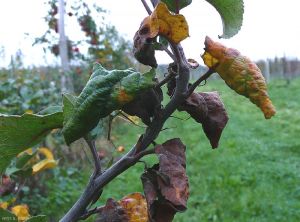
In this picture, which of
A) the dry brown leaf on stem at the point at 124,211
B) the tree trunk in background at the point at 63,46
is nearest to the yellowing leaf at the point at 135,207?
the dry brown leaf on stem at the point at 124,211

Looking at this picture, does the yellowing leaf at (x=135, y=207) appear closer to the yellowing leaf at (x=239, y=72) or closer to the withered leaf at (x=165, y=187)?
the withered leaf at (x=165, y=187)

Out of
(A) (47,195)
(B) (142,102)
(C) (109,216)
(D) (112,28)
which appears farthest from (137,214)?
(D) (112,28)

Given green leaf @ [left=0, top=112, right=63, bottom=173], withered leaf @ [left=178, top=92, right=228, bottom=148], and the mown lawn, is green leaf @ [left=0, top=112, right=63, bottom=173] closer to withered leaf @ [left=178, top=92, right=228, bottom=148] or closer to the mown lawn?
withered leaf @ [left=178, top=92, right=228, bottom=148]

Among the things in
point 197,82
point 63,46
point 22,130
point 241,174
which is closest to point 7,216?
point 22,130

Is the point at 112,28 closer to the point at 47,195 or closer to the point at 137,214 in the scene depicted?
the point at 47,195

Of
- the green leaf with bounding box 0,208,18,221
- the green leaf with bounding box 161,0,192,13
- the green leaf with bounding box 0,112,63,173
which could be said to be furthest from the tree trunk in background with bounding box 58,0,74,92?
the green leaf with bounding box 161,0,192,13
